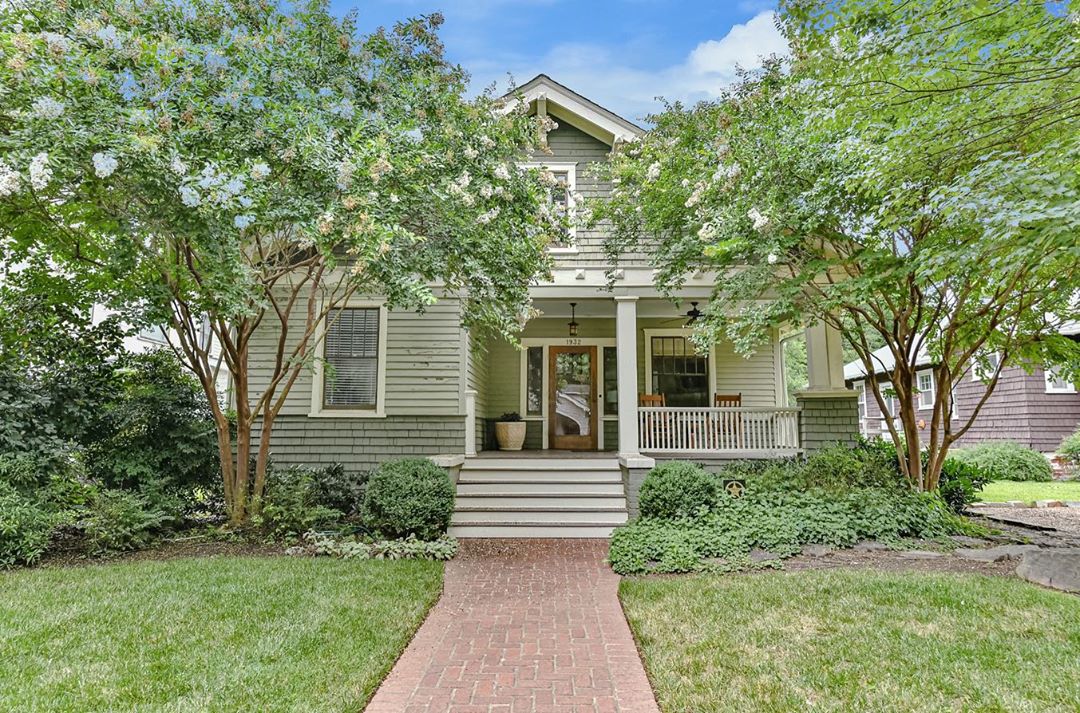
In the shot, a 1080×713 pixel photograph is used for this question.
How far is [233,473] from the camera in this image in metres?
7.04

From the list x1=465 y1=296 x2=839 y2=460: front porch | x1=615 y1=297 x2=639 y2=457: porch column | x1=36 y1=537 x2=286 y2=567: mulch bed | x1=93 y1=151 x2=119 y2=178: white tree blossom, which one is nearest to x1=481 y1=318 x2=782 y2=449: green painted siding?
x1=465 y1=296 x2=839 y2=460: front porch

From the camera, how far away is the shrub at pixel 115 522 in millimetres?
5695

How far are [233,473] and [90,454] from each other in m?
1.51

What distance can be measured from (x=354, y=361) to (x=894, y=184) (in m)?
7.54

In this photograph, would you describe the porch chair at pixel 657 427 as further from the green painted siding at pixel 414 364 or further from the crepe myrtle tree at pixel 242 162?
the crepe myrtle tree at pixel 242 162

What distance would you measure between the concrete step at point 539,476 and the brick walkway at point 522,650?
2314mm

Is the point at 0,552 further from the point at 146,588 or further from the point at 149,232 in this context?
the point at 149,232

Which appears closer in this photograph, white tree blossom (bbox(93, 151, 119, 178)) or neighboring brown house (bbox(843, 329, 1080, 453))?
white tree blossom (bbox(93, 151, 119, 178))

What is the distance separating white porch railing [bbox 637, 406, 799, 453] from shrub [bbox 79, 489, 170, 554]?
6.44 m

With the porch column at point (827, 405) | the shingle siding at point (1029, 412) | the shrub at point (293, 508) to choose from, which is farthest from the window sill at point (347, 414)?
the shingle siding at point (1029, 412)

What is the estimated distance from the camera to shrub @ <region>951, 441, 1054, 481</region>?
42.9 ft

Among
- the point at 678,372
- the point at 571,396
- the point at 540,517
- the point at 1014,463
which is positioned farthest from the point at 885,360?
the point at 540,517

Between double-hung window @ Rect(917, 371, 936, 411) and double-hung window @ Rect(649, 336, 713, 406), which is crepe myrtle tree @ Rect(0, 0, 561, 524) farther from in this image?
double-hung window @ Rect(917, 371, 936, 411)

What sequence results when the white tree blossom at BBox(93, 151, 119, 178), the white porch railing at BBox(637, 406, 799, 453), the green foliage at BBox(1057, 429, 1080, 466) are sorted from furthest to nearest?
the green foliage at BBox(1057, 429, 1080, 466)
the white porch railing at BBox(637, 406, 799, 453)
the white tree blossom at BBox(93, 151, 119, 178)
